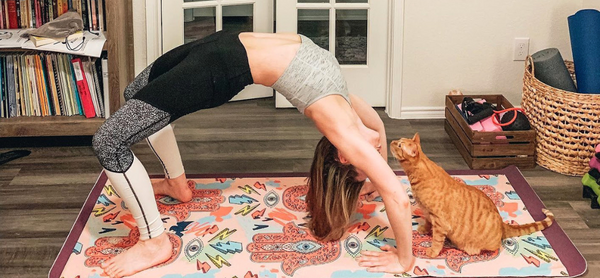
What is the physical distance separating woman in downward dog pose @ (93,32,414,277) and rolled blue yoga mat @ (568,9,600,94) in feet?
3.92

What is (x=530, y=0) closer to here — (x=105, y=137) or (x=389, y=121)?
(x=389, y=121)

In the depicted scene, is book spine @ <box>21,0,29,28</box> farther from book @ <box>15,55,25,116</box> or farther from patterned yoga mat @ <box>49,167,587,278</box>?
patterned yoga mat @ <box>49,167,587,278</box>

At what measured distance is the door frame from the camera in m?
3.68

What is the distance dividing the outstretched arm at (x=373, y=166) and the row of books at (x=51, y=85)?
1.35 meters

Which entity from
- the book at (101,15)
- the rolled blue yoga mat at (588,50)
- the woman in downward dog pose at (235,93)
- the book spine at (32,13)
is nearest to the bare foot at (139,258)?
the woman in downward dog pose at (235,93)

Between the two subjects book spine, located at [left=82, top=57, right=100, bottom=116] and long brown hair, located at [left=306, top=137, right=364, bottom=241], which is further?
book spine, located at [left=82, top=57, right=100, bottom=116]

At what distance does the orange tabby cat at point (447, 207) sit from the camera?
95.0 inches

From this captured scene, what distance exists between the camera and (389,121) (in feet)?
12.4

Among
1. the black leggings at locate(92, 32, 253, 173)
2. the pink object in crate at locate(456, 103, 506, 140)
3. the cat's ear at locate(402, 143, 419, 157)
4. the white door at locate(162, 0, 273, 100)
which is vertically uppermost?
the white door at locate(162, 0, 273, 100)

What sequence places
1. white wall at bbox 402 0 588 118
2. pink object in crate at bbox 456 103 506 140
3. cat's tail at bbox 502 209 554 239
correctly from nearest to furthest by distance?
cat's tail at bbox 502 209 554 239 < pink object in crate at bbox 456 103 506 140 < white wall at bbox 402 0 588 118

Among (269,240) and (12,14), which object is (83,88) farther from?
(269,240)

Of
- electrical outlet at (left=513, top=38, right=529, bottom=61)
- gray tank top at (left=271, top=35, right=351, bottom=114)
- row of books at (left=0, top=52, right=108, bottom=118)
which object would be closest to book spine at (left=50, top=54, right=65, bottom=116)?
row of books at (left=0, top=52, right=108, bottom=118)

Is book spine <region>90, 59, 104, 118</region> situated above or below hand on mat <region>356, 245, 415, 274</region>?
above

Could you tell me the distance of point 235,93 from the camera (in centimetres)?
242
